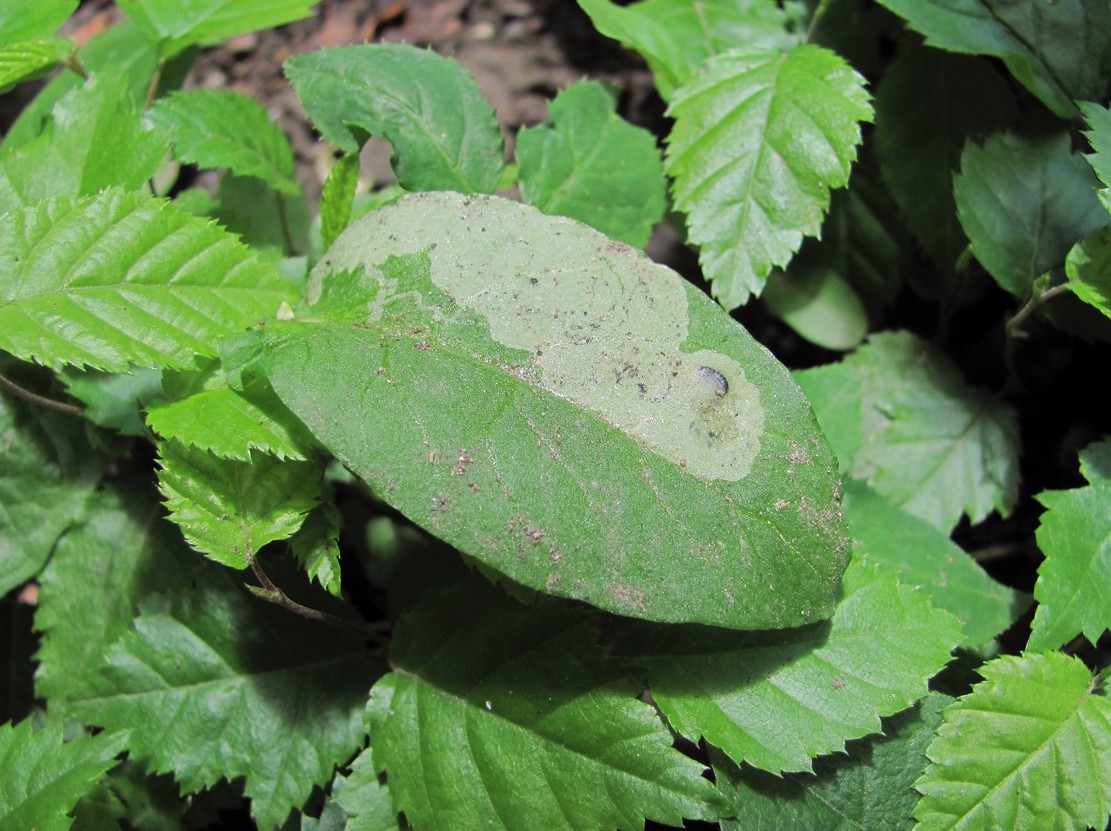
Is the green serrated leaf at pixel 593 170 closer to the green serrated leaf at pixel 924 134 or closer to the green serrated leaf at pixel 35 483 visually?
the green serrated leaf at pixel 924 134

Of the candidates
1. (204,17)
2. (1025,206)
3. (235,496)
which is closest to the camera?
(235,496)

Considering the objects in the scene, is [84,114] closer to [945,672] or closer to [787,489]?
[787,489]

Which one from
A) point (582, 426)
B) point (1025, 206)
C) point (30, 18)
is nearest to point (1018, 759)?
point (582, 426)

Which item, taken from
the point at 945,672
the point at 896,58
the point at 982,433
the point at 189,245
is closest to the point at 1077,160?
the point at 896,58

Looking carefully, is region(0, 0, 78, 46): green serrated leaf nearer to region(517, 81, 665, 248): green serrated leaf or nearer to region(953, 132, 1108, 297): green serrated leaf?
region(517, 81, 665, 248): green serrated leaf

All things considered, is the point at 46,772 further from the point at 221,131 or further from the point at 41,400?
the point at 221,131

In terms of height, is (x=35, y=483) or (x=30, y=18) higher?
(x=30, y=18)
